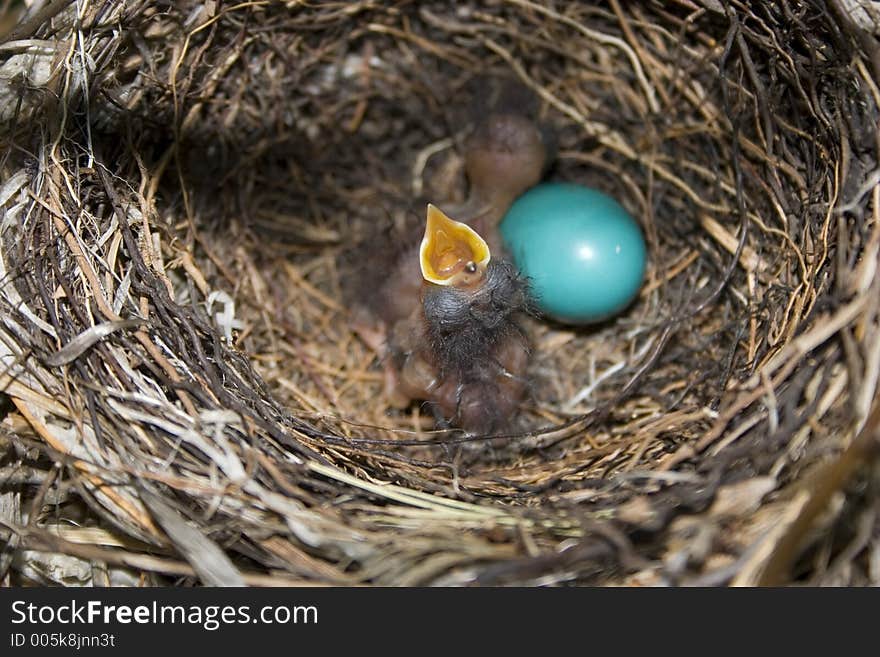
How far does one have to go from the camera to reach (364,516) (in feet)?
4.89

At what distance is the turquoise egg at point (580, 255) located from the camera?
198cm

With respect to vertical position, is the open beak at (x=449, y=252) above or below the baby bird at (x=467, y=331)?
above

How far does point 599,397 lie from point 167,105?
50.4 inches

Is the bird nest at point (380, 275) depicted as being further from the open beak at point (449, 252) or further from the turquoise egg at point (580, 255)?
the open beak at point (449, 252)

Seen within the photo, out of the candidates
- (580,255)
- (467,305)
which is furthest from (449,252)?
(580,255)

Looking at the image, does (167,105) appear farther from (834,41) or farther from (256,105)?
(834,41)

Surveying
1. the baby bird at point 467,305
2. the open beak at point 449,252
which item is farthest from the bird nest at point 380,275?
the open beak at point 449,252

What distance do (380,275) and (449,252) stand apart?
351 mm

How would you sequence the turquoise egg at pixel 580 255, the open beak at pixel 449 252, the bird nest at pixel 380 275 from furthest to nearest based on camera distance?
1. the turquoise egg at pixel 580 255
2. the open beak at pixel 449 252
3. the bird nest at pixel 380 275

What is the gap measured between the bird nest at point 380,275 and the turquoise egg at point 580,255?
15 centimetres

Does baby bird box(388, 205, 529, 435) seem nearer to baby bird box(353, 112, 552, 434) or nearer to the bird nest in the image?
baby bird box(353, 112, 552, 434)

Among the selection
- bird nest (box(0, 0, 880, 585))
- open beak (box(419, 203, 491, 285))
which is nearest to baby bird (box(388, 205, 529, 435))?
open beak (box(419, 203, 491, 285))

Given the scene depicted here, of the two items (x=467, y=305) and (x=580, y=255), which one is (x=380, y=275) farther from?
(x=580, y=255)
